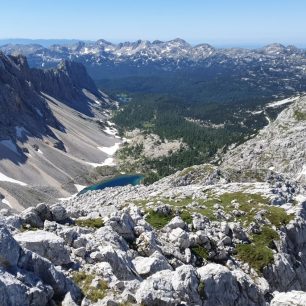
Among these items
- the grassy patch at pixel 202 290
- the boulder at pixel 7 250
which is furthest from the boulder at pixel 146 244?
the boulder at pixel 7 250

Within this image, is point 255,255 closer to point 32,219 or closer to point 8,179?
point 32,219

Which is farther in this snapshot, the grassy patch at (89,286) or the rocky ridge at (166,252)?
the grassy patch at (89,286)

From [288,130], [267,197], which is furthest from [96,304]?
[288,130]

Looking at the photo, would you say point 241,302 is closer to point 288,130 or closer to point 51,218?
point 51,218

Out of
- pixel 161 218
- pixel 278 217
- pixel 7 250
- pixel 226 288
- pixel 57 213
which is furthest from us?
pixel 278 217

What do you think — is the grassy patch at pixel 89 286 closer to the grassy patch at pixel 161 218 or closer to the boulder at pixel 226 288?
the boulder at pixel 226 288

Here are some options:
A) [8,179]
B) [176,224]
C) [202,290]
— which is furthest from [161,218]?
[8,179]

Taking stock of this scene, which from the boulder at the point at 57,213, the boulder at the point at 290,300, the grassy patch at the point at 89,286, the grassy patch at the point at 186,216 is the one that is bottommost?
the grassy patch at the point at 186,216
